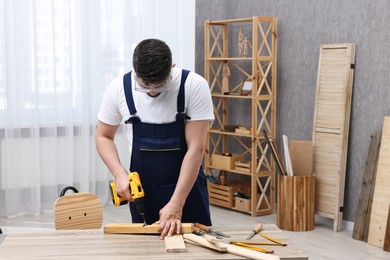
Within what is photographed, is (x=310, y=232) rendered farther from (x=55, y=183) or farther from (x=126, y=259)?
(x=126, y=259)

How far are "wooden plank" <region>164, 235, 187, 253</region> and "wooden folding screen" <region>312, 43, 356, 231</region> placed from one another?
107 inches

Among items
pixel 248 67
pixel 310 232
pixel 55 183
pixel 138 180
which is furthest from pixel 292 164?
pixel 138 180

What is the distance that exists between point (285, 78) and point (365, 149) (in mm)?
995

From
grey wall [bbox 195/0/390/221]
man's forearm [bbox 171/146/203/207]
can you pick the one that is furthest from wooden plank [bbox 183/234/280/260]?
grey wall [bbox 195/0/390/221]

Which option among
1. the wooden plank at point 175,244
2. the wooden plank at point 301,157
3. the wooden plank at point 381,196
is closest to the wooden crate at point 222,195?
the wooden plank at point 301,157

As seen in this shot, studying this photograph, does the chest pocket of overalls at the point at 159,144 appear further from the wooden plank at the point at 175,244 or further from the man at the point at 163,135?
the wooden plank at the point at 175,244

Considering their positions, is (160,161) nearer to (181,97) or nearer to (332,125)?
(181,97)

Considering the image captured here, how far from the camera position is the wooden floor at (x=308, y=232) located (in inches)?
170

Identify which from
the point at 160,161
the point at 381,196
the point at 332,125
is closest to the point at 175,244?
the point at 160,161

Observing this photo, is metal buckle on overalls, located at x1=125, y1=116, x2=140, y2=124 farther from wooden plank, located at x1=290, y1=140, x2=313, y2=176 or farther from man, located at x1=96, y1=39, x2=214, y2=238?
wooden plank, located at x1=290, y1=140, x2=313, y2=176

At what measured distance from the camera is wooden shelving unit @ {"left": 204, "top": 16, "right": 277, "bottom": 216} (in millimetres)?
5352

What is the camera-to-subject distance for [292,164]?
5.12 meters

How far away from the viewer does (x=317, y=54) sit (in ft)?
16.9

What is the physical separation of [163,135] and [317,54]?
2722mm
